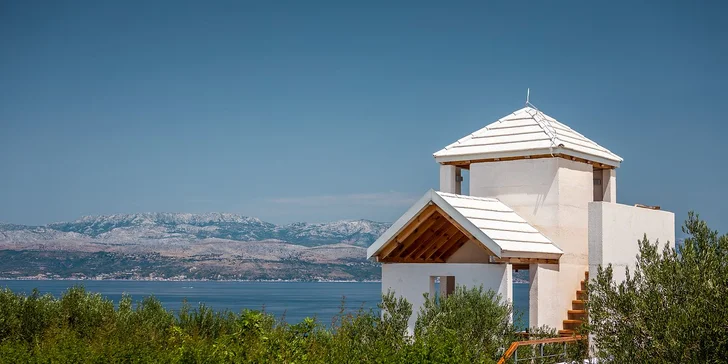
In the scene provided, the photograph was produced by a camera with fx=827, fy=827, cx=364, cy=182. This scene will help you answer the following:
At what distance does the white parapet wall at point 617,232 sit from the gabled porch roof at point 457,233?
3.69 feet

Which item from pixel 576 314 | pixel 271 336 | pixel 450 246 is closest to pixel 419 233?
pixel 450 246

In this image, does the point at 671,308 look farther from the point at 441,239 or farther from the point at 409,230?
the point at 441,239

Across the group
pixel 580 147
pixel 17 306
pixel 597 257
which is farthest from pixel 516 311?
pixel 17 306

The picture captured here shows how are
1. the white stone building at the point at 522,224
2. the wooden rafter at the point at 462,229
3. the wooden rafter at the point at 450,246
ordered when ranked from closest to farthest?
1. the wooden rafter at the point at 462,229
2. the white stone building at the point at 522,224
3. the wooden rafter at the point at 450,246

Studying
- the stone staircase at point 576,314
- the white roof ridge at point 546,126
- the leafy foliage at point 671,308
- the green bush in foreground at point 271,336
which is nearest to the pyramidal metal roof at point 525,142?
the white roof ridge at point 546,126

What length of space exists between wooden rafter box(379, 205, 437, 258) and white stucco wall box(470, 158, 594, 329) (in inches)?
136

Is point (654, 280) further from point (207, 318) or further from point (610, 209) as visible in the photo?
point (207, 318)

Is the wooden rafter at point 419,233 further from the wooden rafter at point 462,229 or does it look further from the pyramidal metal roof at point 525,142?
the pyramidal metal roof at point 525,142

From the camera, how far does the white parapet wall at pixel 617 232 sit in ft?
71.4

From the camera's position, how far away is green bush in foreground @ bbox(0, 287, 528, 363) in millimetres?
14406

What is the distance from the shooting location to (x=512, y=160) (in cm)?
2412

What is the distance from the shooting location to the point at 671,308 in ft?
37.0

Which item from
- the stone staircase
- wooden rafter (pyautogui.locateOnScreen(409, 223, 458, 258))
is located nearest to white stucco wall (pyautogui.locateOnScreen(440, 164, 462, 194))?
wooden rafter (pyautogui.locateOnScreen(409, 223, 458, 258))

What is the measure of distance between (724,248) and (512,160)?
41.1 ft
